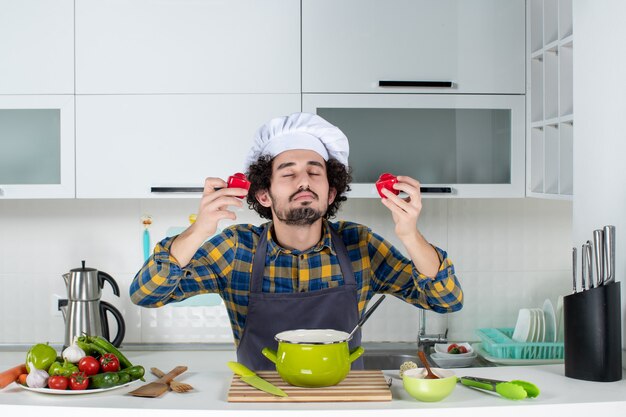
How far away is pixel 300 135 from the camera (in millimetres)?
1969

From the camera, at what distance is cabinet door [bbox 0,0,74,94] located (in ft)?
8.54

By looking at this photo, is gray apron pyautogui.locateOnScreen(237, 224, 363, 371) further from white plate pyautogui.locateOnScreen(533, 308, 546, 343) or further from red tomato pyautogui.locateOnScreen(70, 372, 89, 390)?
white plate pyautogui.locateOnScreen(533, 308, 546, 343)

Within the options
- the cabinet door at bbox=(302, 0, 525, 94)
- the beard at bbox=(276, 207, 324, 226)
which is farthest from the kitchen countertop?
the cabinet door at bbox=(302, 0, 525, 94)

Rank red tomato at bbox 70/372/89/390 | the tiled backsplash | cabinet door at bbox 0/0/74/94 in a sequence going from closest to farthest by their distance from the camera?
red tomato at bbox 70/372/89/390 → cabinet door at bbox 0/0/74/94 → the tiled backsplash

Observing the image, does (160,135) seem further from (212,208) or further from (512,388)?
(512,388)

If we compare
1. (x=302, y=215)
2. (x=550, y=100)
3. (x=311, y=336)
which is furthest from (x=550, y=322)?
(x=311, y=336)

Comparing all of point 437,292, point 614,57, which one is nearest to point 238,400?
point 437,292

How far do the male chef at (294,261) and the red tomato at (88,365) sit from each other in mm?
287

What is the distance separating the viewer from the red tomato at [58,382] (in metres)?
1.48

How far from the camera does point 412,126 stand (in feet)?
8.82

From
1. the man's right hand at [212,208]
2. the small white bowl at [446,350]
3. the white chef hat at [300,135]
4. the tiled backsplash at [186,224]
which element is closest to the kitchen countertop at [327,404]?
the man's right hand at [212,208]

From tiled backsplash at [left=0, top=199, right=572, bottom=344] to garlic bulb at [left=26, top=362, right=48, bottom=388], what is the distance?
151cm

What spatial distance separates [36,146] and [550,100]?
69.0 inches

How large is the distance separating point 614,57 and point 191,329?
6.33 ft
